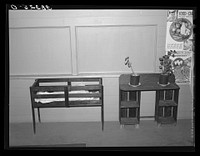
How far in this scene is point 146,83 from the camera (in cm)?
260

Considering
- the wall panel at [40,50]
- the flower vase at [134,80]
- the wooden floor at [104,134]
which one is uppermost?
the wall panel at [40,50]

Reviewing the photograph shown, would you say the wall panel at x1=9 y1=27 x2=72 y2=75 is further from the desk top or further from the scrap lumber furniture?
the desk top

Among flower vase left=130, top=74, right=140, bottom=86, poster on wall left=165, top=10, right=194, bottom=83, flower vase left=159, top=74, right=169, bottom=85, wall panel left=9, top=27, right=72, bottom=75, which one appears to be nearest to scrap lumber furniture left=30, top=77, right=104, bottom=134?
wall panel left=9, top=27, right=72, bottom=75

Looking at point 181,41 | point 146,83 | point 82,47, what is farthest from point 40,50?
point 181,41

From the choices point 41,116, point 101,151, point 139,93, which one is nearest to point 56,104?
point 41,116

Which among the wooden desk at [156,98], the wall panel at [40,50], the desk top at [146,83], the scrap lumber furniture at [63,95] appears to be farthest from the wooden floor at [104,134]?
the wall panel at [40,50]

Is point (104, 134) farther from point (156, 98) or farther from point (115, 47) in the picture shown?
point (115, 47)

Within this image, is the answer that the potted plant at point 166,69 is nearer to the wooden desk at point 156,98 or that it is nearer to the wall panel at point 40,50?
the wooden desk at point 156,98

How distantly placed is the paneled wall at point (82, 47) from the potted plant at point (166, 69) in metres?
0.06

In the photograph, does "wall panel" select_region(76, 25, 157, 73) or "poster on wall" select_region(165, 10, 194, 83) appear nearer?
"poster on wall" select_region(165, 10, 194, 83)

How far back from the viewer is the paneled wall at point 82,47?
8.30 ft

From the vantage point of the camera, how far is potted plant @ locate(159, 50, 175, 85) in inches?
101

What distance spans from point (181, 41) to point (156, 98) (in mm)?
626

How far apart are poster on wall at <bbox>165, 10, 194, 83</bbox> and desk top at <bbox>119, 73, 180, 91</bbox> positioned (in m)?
0.15
